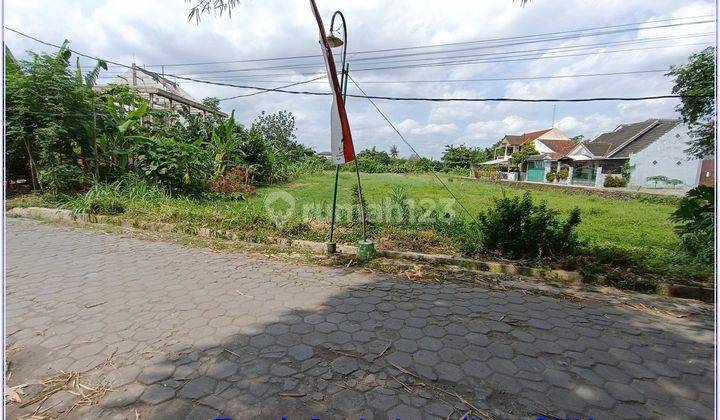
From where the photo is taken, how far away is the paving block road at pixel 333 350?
211cm

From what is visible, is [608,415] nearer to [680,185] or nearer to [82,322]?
[82,322]

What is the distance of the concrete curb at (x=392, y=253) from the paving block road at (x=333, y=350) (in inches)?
27.7

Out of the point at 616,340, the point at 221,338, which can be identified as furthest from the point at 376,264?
the point at 616,340

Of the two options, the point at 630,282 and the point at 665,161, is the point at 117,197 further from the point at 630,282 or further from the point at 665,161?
the point at 665,161

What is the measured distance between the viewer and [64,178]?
26.9 ft

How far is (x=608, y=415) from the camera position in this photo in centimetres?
204

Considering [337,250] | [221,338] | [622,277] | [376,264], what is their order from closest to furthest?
[221,338] → [622,277] → [376,264] → [337,250]

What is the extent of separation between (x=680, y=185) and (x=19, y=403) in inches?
1255

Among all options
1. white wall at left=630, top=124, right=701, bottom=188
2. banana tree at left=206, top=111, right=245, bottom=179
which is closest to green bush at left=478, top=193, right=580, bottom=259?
banana tree at left=206, top=111, right=245, bottom=179

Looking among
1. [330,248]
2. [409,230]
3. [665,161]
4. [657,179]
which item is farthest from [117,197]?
[665,161]

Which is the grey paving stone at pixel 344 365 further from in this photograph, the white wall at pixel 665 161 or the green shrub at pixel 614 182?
the white wall at pixel 665 161

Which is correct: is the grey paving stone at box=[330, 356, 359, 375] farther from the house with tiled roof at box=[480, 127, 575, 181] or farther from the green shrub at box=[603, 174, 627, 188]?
the house with tiled roof at box=[480, 127, 575, 181]

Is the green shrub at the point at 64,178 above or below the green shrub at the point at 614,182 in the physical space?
below

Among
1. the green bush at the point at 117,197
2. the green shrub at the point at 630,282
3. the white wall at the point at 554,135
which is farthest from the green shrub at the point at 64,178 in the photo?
the white wall at the point at 554,135
